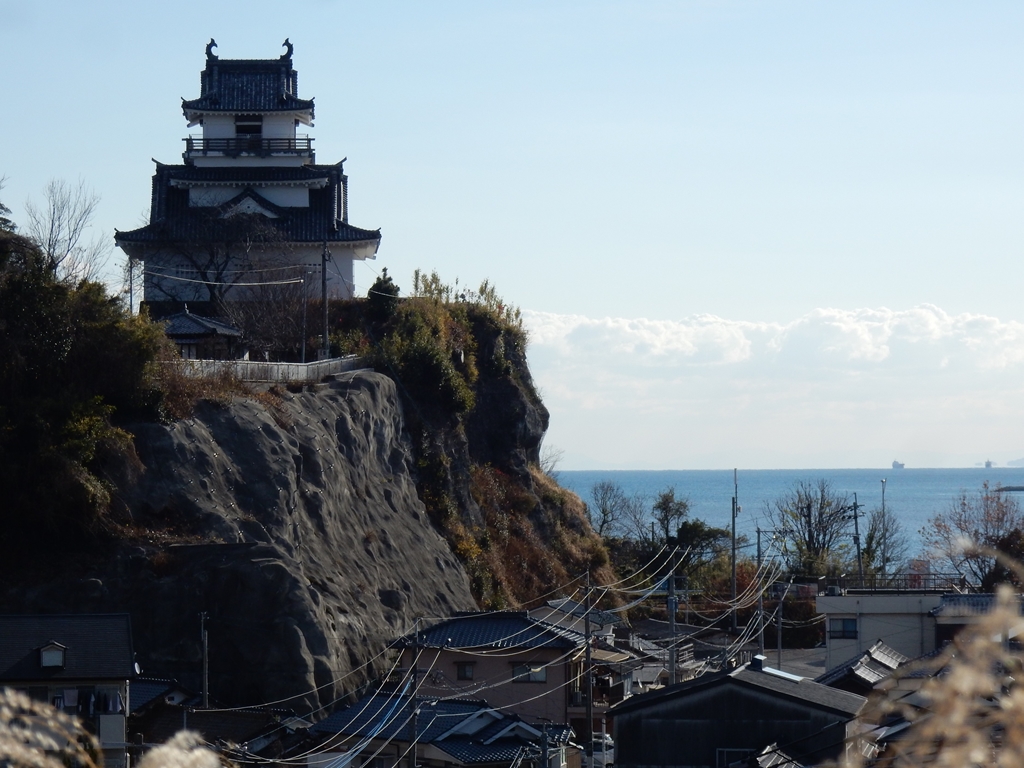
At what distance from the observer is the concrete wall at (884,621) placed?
36.6 m

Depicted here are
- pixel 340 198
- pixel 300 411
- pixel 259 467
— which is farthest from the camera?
pixel 340 198

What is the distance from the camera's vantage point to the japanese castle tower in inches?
2024

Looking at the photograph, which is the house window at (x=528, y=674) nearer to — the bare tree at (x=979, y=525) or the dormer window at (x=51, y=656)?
the dormer window at (x=51, y=656)

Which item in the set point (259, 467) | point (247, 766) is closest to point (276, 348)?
point (259, 467)

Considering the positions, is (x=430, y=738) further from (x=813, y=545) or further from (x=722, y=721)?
(x=813, y=545)

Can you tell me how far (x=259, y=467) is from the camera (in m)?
34.7

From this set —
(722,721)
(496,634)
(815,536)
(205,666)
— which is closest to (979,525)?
(815,536)

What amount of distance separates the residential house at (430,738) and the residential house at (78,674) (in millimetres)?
3776

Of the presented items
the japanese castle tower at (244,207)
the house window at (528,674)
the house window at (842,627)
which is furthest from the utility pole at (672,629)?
the japanese castle tower at (244,207)

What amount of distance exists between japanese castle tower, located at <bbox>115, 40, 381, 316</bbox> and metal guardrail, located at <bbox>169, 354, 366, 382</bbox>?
5.24 m

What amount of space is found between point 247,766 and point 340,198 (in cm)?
3402

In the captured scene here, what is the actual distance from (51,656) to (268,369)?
55.2 feet

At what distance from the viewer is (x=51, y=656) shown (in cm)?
2372

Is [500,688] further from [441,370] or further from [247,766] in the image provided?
[441,370]
